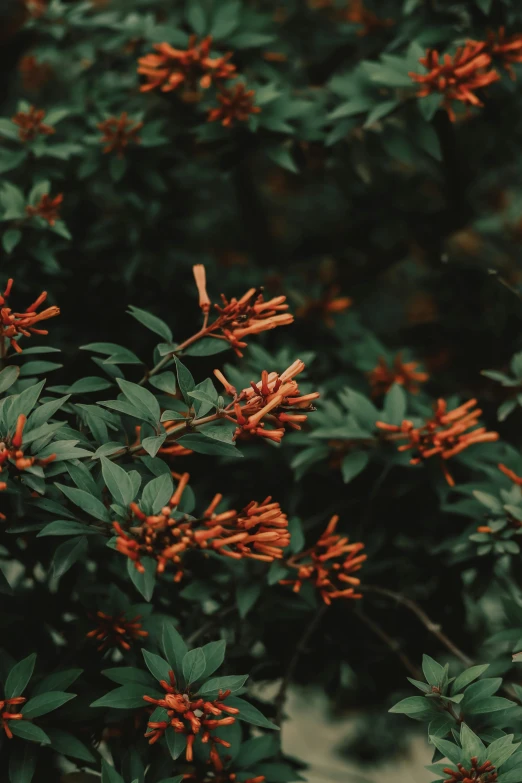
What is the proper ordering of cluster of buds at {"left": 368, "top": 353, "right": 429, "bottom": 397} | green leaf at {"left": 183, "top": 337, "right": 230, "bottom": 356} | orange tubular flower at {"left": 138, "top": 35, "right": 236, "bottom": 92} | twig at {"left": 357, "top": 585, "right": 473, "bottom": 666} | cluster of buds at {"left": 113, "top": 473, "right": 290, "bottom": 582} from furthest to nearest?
cluster of buds at {"left": 368, "top": 353, "right": 429, "bottom": 397}, orange tubular flower at {"left": 138, "top": 35, "right": 236, "bottom": 92}, twig at {"left": 357, "top": 585, "right": 473, "bottom": 666}, green leaf at {"left": 183, "top": 337, "right": 230, "bottom": 356}, cluster of buds at {"left": 113, "top": 473, "right": 290, "bottom": 582}

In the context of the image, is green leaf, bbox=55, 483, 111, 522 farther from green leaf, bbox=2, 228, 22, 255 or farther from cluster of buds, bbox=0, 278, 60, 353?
green leaf, bbox=2, 228, 22, 255

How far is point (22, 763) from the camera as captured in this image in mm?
1259

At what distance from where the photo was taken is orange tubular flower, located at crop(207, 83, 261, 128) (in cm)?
175

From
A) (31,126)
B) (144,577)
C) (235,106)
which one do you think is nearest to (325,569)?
(144,577)

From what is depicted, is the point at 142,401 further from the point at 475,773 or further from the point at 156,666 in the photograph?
the point at 475,773

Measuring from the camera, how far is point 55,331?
1.86 metres

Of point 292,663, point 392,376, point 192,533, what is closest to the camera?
point 192,533

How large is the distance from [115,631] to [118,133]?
1.09 m

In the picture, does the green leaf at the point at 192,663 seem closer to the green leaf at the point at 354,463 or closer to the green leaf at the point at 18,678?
the green leaf at the point at 18,678

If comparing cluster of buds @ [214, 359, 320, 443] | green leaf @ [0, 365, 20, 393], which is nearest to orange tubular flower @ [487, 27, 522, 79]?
cluster of buds @ [214, 359, 320, 443]

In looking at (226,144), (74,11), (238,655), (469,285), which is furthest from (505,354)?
(74,11)

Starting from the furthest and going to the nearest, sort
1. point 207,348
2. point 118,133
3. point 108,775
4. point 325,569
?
point 118,133, point 325,569, point 207,348, point 108,775

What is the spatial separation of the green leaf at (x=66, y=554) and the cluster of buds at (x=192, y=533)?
0.11 metres

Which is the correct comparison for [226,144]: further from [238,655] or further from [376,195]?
[238,655]
